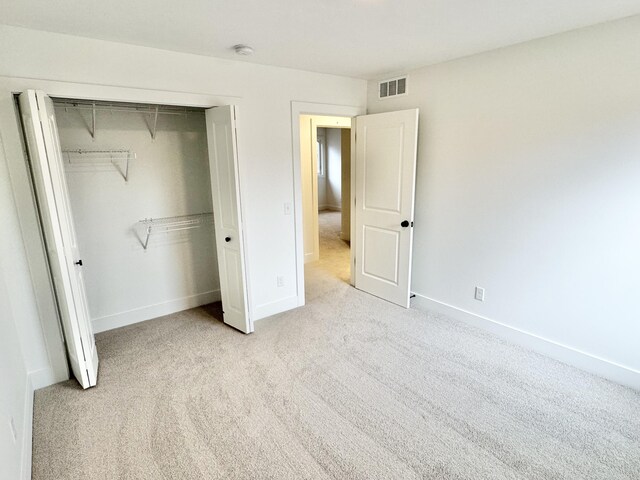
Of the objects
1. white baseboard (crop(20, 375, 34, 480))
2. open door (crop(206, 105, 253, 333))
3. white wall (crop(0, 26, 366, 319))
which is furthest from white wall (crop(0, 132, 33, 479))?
open door (crop(206, 105, 253, 333))

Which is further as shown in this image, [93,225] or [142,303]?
[142,303]

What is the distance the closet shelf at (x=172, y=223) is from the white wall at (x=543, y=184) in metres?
2.32

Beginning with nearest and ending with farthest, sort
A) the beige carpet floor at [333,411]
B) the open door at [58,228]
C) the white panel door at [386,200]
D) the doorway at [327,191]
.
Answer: the beige carpet floor at [333,411]
the open door at [58,228]
the white panel door at [386,200]
the doorway at [327,191]

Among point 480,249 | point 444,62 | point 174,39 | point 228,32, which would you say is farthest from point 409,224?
point 174,39

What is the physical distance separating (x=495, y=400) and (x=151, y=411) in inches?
88.1

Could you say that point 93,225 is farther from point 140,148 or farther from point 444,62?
point 444,62

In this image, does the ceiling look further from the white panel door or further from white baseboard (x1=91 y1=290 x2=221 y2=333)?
white baseboard (x1=91 y1=290 x2=221 y2=333)

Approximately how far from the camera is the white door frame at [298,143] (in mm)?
3350

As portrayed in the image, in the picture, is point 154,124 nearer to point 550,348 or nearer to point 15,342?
point 15,342

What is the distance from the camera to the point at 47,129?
203cm

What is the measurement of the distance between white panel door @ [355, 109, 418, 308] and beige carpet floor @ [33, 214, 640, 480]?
30.3 inches

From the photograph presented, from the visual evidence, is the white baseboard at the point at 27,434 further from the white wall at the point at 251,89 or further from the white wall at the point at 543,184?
the white wall at the point at 543,184

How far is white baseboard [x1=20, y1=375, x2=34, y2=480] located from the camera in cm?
172

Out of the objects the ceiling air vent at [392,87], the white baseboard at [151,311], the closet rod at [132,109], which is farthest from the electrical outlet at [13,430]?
the ceiling air vent at [392,87]
